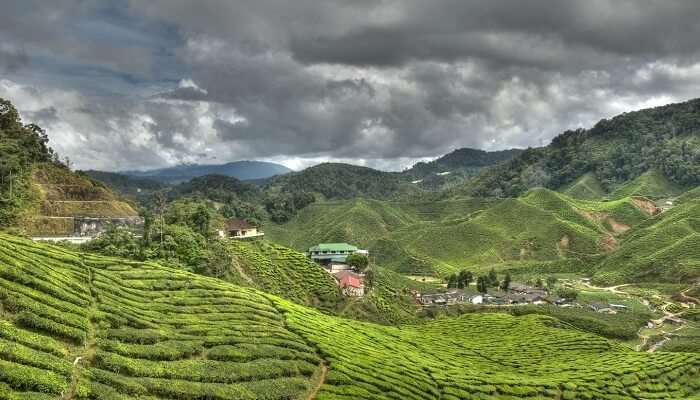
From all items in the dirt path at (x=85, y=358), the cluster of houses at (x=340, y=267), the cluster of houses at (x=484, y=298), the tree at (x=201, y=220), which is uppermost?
the tree at (x=201, y=220)

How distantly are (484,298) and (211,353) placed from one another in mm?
103412

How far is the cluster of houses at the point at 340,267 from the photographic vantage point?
98750 mm

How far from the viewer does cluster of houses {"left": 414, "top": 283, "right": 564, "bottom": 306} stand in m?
126

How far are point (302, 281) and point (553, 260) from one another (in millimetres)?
125784

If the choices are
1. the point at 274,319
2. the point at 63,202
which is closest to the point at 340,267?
the point at 63,202

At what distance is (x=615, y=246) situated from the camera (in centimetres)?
19412

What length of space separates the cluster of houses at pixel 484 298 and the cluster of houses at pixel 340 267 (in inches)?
780

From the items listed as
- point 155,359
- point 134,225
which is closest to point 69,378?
point 155,359

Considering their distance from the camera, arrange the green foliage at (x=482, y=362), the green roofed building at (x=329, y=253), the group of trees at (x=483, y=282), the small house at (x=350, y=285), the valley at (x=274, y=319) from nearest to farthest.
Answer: the valley at (x=274, y=319)
the green foliage at (x=482, y=362)
the small house at (x=350, y=285)
the green roofed building at (x=329, y=253)
the group of trees at (x=483, y=282)

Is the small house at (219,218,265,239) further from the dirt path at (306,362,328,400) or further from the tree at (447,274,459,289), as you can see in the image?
the dirt path at (306,362,328,400)

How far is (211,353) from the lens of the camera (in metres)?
39.4

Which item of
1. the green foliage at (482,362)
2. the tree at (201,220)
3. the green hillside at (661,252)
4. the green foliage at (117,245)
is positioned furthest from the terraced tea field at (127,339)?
the green hillside at (661,252)

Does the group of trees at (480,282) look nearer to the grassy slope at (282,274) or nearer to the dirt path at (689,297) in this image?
the dirt path at (689,297)

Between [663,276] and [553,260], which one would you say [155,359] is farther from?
[553,260]
